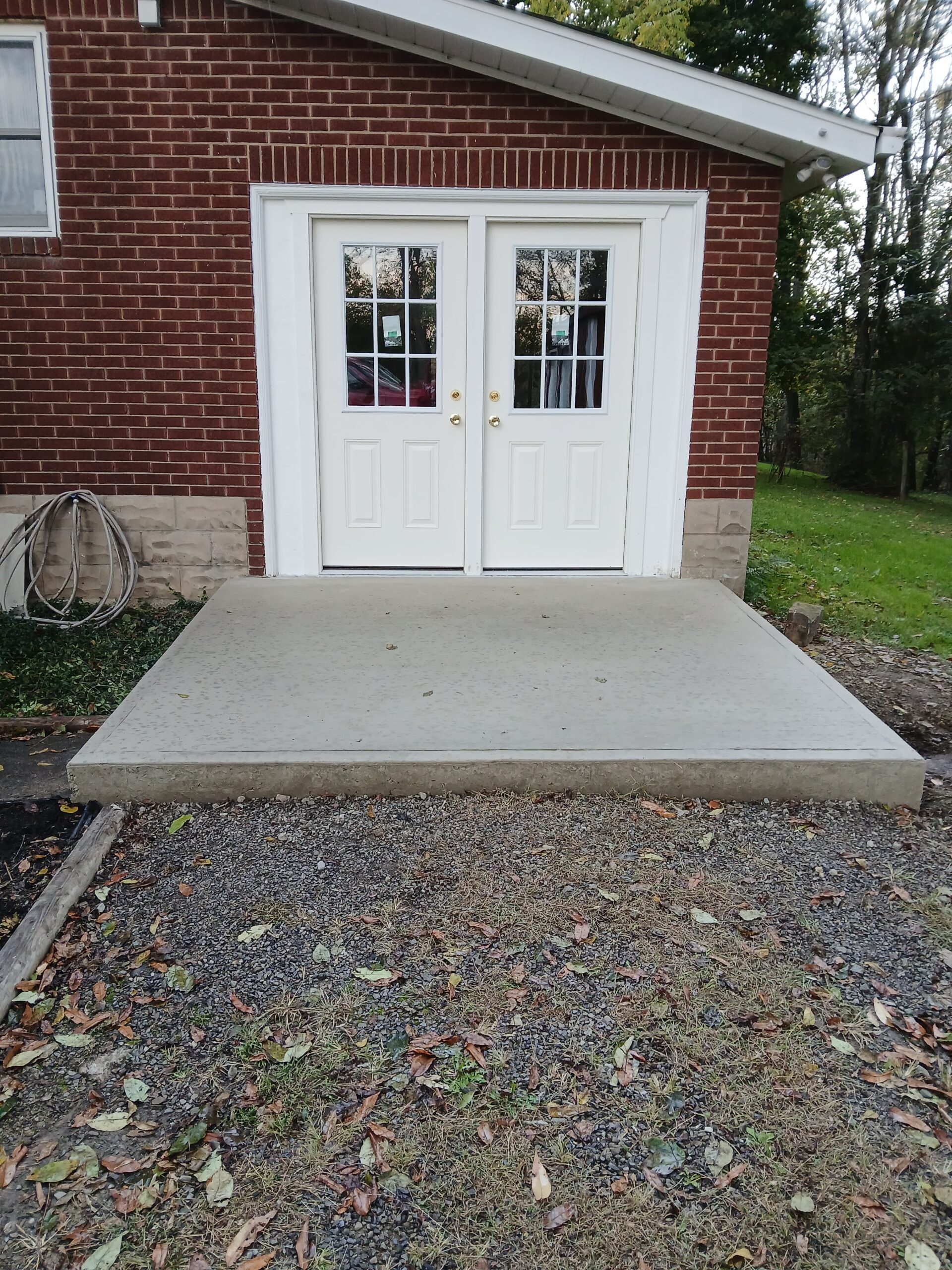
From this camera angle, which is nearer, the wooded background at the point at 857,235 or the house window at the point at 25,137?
the house window at the point at 25,137

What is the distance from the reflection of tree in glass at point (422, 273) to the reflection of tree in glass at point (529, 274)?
53 cm

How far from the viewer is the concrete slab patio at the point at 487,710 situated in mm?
3500

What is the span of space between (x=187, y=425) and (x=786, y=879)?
460 cm

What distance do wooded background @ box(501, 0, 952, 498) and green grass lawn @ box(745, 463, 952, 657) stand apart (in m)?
1.99

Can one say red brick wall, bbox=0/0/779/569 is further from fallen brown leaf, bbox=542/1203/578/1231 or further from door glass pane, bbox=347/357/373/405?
fallen brown leaf, bbox=542/1203/578/1231

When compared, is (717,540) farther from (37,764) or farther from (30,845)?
(30,845)

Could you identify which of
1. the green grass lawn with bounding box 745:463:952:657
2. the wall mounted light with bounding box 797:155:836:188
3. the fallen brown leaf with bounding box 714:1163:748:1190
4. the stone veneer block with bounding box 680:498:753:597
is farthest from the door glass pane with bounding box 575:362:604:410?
the fallen brown leaf with bounding box 714:1163:748:1190

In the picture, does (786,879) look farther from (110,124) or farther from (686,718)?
(110,124)

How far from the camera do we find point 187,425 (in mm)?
5914

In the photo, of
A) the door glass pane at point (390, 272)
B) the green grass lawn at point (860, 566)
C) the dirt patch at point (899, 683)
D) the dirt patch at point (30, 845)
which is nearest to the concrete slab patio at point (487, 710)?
the dirt patch at point (30, 845)

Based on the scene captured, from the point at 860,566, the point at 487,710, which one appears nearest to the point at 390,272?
the point at 487,710

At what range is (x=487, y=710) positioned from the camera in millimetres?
3955

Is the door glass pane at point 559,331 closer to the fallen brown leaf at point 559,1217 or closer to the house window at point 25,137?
the house window at point 25,137

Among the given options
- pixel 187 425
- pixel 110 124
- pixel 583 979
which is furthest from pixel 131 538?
pixel 583 979
